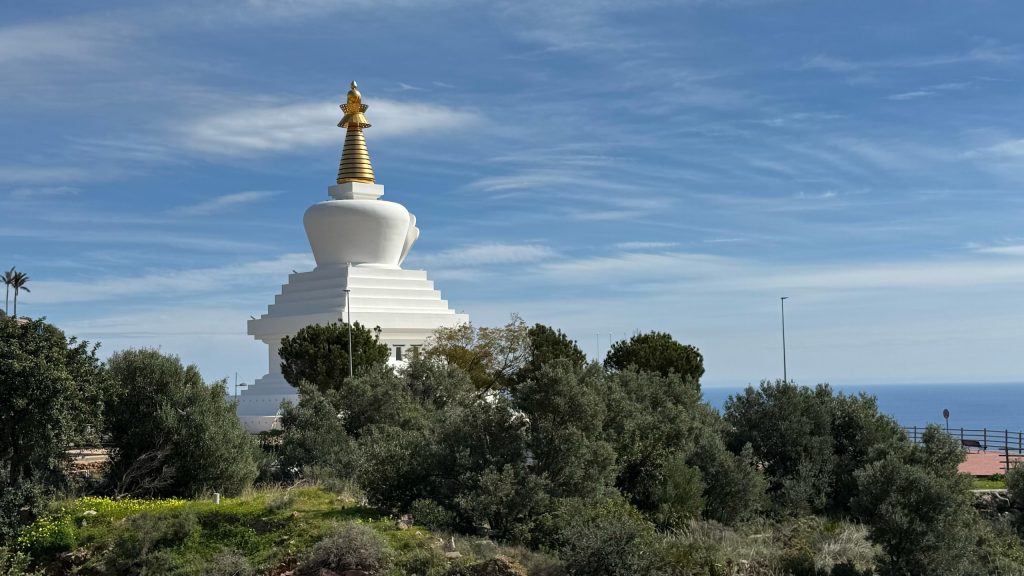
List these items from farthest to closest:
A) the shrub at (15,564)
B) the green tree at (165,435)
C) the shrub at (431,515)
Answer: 1. the green tree at (165,435)
2. the shrub at (431,515)
3. the shrub at (15,564)

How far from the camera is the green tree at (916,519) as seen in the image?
902 inches

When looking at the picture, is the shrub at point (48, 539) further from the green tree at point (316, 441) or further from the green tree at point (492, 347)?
the green tree at point (492, 347)

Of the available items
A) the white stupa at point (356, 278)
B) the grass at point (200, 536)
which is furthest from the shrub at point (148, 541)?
the white stupa at point (356, 278)

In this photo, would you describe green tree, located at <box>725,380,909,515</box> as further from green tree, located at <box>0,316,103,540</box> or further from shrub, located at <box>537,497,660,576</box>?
green tree, located at <box>0,316,103,540</box>

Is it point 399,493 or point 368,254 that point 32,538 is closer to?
point 399,493

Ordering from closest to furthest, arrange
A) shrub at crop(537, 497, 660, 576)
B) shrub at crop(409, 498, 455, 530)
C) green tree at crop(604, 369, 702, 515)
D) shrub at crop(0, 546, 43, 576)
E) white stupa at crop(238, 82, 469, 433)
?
shrub at crop(537, 497, 660, 576), shrub at crop(0, 546, 43, 576), shrub at crop(409, 498, 455, 530), green tree at crop(604, 369, 702, 515), white stupa at crop(238, 82, 469, 433)

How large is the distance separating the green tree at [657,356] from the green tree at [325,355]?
10.3m

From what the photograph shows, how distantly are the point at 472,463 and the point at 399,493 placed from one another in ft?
5.93

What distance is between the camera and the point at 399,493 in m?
24.1

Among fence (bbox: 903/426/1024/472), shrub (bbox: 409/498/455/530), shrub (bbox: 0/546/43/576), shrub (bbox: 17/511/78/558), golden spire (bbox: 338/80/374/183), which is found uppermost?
golden spire (bbox: 338/80/374/183)

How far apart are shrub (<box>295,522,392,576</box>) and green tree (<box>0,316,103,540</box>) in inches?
276

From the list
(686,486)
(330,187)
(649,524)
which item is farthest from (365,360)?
(649,524)

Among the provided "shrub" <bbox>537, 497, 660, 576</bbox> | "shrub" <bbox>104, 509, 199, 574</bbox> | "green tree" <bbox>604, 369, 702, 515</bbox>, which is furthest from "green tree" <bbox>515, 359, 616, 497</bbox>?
"shrub" <bbox>104, 509, 199, 574</bbox>

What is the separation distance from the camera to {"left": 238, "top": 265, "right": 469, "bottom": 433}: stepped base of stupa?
4869 centimetres
